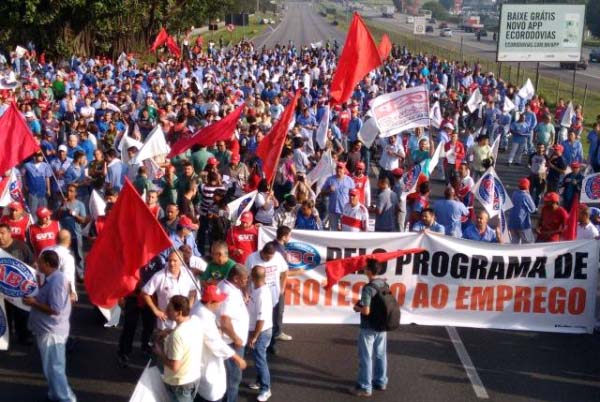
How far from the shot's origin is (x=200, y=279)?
8.02m

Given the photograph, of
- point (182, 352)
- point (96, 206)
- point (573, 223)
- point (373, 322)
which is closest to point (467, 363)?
point (373, 322)

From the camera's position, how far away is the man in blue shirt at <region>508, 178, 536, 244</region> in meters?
11.4

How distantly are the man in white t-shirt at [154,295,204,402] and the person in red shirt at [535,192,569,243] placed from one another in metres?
6.08

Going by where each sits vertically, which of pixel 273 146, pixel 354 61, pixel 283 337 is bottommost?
pixel 283 337

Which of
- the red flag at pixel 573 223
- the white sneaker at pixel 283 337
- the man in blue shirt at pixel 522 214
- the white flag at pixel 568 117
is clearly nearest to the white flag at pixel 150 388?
the white sneaker at pixel 283 337

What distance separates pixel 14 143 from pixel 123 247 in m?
4.39

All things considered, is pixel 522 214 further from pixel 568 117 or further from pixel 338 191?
pixel 568 117

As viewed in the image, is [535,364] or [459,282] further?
[459,282]

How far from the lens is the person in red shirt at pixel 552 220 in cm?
1057

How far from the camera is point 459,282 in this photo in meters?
9.38

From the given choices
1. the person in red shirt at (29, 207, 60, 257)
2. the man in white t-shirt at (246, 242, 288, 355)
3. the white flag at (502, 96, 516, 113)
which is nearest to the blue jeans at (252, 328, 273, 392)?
the man in white t-shirt at (246, 242, 288, 355)

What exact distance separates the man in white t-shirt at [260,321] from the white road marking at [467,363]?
6.91 feet

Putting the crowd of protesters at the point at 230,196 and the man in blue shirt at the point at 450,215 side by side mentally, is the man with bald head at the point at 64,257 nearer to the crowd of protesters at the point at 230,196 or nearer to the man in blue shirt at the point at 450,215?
the crowd of protesters at the point at 230,196

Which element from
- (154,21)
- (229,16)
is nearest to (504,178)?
(154,21)
